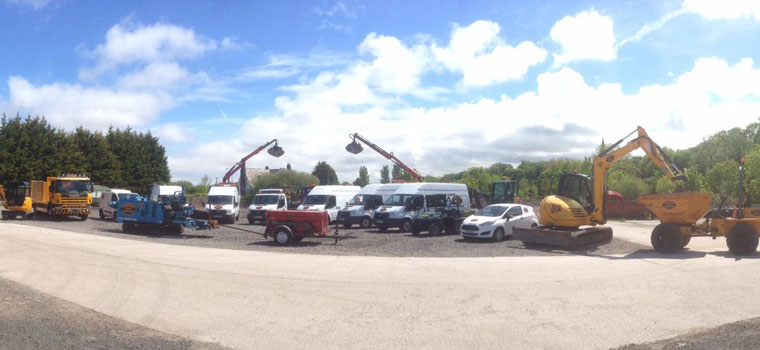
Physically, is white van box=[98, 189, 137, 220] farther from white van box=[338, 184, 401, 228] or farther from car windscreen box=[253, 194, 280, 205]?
white van box=[338, 184, 401, 228]

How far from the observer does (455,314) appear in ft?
28.8

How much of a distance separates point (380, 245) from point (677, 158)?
64356 millimetres

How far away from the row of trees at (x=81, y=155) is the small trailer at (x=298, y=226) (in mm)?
36113

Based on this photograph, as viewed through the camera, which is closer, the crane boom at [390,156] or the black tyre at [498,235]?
the black tyre at [498,235]

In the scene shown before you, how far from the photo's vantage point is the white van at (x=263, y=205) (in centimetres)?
3103

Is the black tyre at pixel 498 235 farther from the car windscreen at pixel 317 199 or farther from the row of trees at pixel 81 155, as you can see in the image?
the row of trees at pixel 81 155

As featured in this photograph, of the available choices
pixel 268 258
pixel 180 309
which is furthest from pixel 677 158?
pixel 180 309

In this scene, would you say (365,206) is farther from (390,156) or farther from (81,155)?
(81,155)

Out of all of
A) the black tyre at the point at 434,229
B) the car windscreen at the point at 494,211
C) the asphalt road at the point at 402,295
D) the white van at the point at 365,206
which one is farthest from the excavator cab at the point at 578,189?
the white van at the point at 365,206

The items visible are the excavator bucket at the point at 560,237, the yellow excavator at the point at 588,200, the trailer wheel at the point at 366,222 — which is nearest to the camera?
the excavator bucket at the point at 560,237

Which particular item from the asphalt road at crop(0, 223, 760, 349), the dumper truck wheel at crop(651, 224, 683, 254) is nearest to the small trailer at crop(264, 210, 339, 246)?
the asphalt road at crop(0, 223, 760, 349)

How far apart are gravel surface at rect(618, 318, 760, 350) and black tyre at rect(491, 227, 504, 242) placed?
12802 millimetres

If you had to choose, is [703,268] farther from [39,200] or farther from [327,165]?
[327,165]

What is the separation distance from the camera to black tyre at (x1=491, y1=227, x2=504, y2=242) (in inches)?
814
